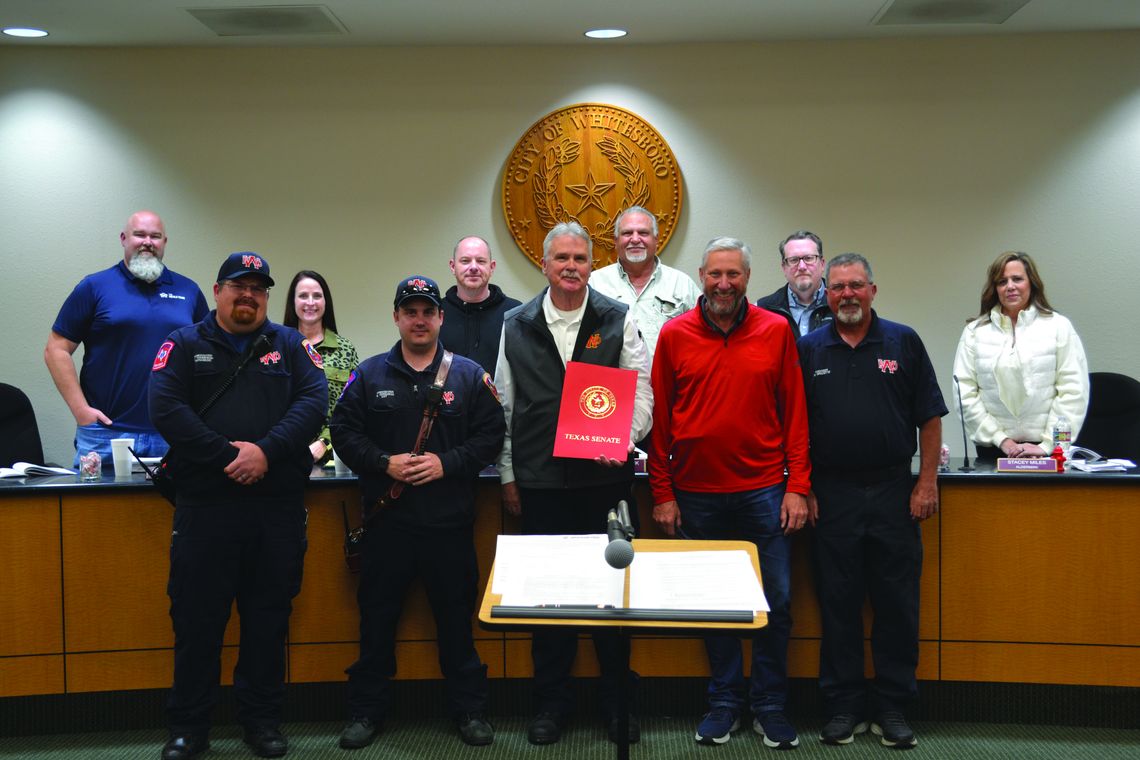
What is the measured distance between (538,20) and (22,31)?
2856 mm

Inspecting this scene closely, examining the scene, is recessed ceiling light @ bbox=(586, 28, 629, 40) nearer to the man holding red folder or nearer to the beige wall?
the beige wall

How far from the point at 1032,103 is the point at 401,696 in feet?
15.6

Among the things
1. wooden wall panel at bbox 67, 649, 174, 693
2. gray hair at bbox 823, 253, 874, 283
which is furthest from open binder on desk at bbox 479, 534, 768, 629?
wooden wall panel at bbox 67, 649, 174, 693

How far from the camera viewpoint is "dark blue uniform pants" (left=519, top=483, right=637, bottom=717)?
11.8 feet

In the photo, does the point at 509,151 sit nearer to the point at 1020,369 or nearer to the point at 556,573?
the point at 1020,369

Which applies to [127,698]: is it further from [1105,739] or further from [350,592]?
[1105,739]

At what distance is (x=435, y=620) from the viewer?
3715mm

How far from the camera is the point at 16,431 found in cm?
508

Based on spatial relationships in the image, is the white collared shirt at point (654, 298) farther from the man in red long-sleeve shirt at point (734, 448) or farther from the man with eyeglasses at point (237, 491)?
the man with eyeglasses at point (237, 491)

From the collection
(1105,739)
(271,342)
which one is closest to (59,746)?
(271,342)

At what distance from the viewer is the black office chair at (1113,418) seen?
4.89 metres

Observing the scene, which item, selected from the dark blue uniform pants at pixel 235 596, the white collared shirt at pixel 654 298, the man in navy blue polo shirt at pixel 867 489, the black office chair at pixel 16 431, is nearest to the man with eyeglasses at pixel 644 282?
the white collared shirt at pixel 654 298

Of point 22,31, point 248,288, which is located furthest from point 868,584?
point 22,31

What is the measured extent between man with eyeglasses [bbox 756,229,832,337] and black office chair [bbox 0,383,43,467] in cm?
378
